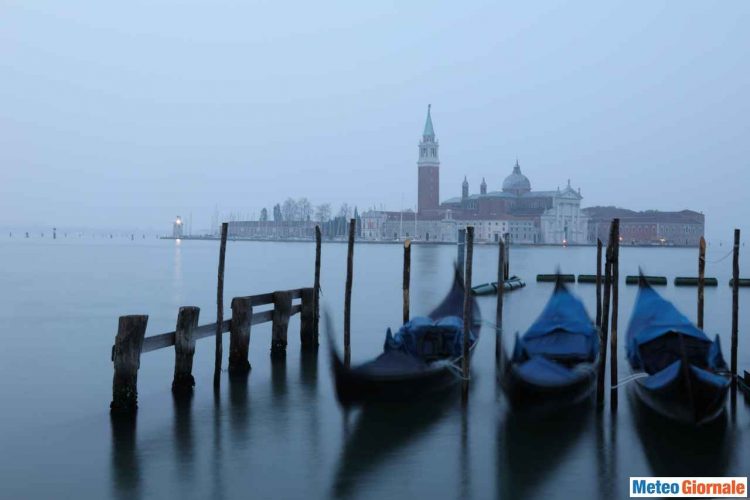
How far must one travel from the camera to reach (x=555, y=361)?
9836 mm

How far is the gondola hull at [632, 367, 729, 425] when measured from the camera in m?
7.77

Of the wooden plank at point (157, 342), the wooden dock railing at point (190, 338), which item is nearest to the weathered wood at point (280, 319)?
the wooden dock railing at point (190, 338)

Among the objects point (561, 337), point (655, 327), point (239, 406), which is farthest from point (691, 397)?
point (239, 406)

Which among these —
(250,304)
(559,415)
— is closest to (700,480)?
(559,415)

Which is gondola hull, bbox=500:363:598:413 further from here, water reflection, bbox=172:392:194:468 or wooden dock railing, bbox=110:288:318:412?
wooden dock railing, bbox=110:288:318:412

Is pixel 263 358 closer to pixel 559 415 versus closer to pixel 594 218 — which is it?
pixel 559 415

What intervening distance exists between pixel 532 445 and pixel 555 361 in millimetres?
2022

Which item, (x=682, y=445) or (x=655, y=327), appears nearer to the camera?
(x=682, y=445)

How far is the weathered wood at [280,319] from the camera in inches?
443

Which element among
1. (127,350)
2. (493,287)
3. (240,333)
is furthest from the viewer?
(493,287)

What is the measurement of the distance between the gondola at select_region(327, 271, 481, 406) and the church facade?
101 meters

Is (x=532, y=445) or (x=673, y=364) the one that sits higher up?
(x=673, y=364)

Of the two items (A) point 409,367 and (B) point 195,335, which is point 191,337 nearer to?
(B) point 195,335

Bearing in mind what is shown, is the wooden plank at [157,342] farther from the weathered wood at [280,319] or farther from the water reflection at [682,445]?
the water reflection at [682,445]
